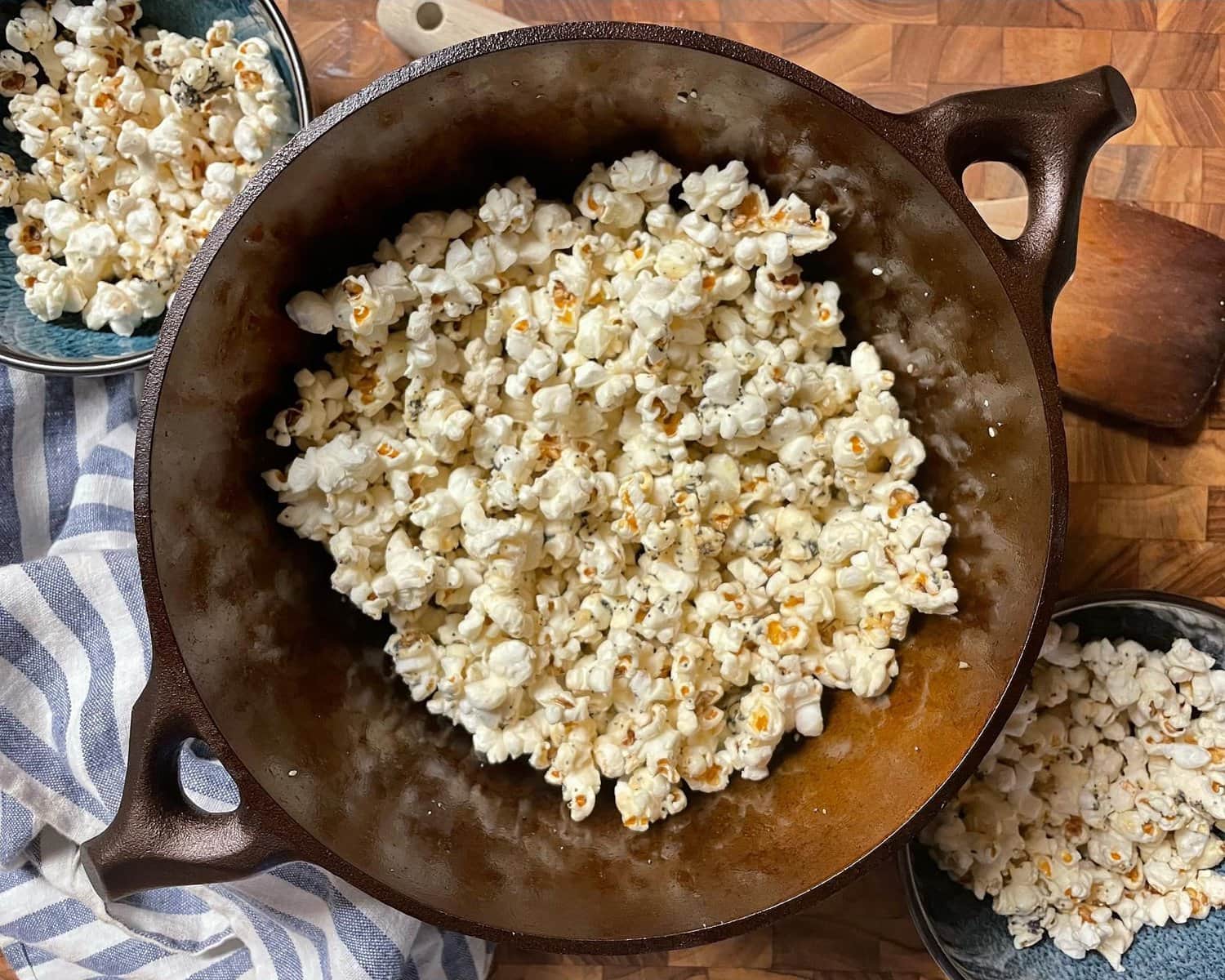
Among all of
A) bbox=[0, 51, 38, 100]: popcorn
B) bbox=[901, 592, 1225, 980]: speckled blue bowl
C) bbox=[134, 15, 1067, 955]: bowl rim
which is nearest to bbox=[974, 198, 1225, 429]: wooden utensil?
bbox=[901, 592, 1225, 980]: speckled blue bowl

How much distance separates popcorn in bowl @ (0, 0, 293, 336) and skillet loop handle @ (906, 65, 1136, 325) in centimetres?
68

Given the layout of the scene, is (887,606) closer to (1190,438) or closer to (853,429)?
(853,429)

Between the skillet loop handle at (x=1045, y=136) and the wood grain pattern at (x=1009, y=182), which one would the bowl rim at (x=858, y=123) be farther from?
the wood grain pattern at (x=1009, y=182)

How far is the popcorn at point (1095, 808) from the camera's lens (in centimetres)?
118

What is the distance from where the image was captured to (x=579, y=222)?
1.08 metres

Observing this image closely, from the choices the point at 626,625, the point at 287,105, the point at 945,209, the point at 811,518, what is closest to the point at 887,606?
the point at 811,518

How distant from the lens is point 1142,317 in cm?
123

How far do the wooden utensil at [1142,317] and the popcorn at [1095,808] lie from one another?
10.5 inches

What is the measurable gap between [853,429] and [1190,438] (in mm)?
464

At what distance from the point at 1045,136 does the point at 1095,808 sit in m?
0.72

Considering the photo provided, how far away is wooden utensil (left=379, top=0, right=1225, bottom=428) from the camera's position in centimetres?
121

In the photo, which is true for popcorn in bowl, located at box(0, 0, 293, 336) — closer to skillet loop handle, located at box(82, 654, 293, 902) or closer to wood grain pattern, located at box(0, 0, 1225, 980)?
wood grain pattern, located at box(0, 0, 1225, 980)

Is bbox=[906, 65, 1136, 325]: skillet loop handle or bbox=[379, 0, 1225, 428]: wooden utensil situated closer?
bbox=[906, 65, 1136, 325]: skillet loop handle

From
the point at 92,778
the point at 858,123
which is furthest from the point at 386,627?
the point at 858,123
